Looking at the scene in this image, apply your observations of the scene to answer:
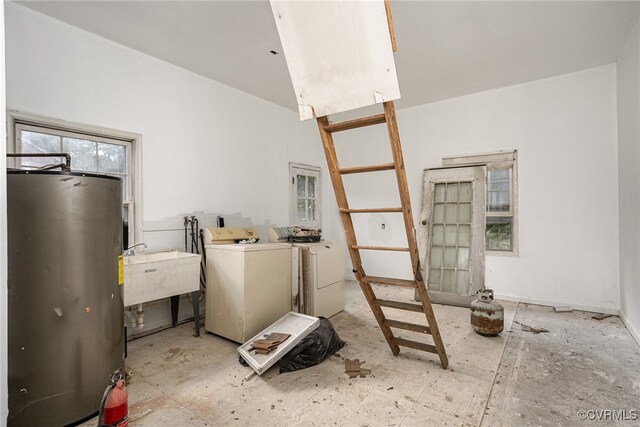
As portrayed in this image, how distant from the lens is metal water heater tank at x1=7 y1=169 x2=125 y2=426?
5.20 ft

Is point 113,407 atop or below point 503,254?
below

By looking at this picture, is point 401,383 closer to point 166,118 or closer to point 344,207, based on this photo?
point 344,207

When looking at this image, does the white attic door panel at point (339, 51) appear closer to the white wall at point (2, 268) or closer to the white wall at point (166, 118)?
the white wall at point (2, 268)

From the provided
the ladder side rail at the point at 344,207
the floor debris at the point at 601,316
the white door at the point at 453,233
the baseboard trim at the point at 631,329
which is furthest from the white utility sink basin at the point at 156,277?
the floor debris at the point at 601,316

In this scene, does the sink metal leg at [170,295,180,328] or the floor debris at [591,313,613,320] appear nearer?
the sink metal leg at [170,295,180,328]

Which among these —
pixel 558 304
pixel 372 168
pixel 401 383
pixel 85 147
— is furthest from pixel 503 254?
pixel 85 147

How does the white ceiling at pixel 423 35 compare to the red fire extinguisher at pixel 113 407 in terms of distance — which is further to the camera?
the white ceiling at pixel 423 35

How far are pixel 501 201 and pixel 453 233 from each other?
79cm

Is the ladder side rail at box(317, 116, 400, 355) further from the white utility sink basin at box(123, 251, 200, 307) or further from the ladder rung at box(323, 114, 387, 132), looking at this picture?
the white utility sink basin at box(123, 251, 200, 307)

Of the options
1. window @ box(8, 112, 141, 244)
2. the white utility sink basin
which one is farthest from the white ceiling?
the white utility sink basin

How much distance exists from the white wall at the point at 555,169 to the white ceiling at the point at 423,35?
1.23 ft

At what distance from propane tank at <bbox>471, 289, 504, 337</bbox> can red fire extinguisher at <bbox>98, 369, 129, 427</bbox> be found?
2961 mm

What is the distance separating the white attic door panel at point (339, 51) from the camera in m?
1.51

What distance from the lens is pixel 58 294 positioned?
1.66 metres
